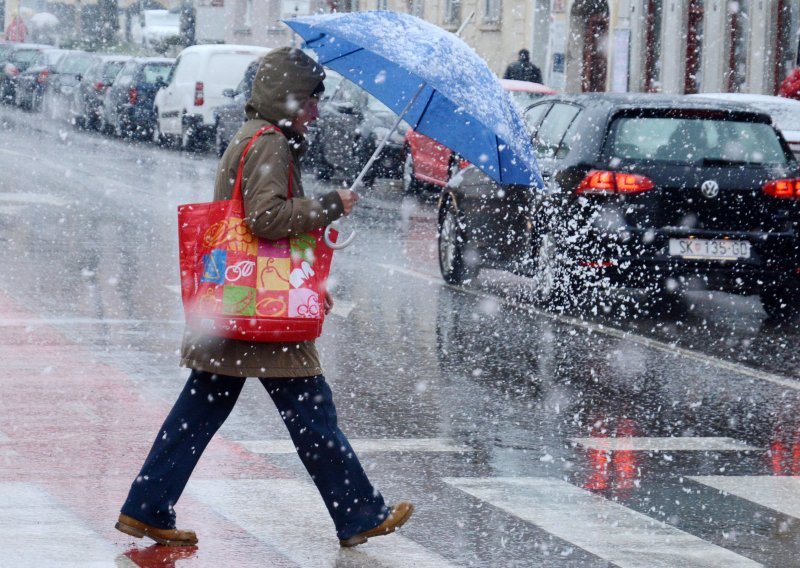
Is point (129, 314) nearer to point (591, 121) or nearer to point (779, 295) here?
point (591, 121)

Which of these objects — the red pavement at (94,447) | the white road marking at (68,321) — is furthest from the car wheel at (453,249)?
the red pavement at (94,447)

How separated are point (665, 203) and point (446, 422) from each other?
4.07 meters

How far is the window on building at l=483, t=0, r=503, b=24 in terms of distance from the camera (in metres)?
43.1

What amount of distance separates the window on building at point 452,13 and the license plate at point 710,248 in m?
34.5

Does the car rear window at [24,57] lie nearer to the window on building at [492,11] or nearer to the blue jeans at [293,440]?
the window on building at [492,11]

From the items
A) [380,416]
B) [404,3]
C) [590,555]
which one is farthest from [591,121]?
[404,3]

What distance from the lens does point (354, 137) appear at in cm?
2545

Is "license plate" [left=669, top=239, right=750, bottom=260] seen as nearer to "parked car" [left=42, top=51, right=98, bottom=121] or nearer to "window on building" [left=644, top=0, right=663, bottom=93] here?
"window on building" [left=644, top=0, right=663, bottom=93]

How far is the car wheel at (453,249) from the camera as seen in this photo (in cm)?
1401

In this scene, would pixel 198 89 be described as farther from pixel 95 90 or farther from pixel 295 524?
pixel 295 524

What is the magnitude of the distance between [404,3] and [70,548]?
149ft

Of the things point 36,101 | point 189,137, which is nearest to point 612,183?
point 189,137

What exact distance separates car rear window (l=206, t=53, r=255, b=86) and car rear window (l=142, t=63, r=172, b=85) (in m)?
3.28

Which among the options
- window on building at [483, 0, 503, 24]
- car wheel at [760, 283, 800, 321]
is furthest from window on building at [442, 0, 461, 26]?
car wheel at [760, 283, 800, 321]
